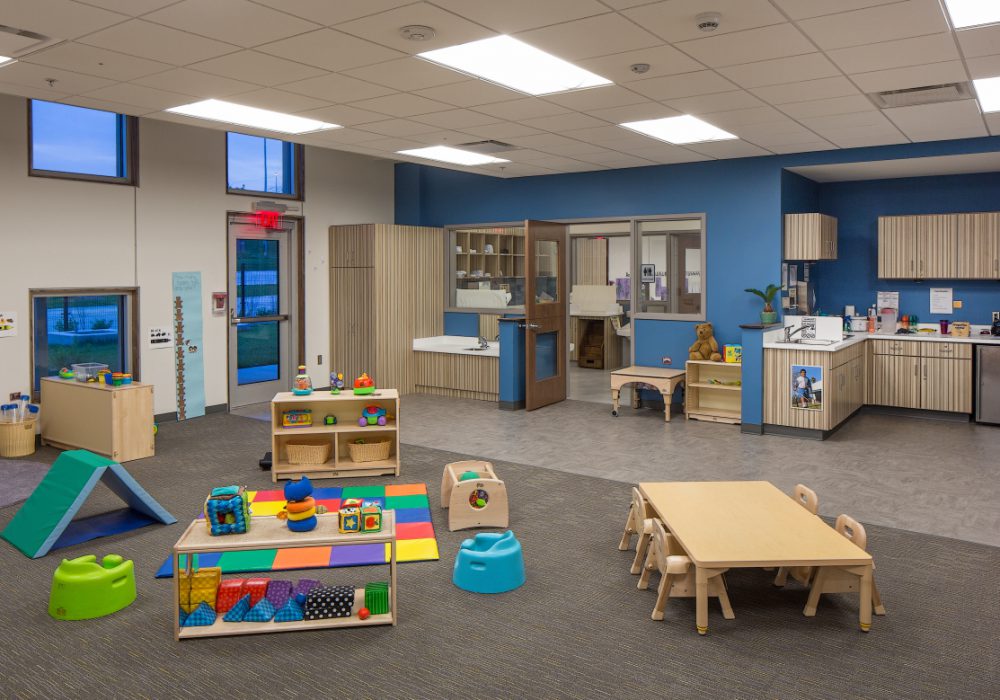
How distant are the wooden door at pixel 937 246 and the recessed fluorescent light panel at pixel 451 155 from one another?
14.7ft

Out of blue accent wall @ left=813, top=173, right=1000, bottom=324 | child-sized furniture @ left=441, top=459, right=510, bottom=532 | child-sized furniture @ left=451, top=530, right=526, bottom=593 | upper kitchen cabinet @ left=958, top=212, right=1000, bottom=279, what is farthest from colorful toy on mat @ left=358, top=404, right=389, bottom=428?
upper kitchen cabinet @ left=958, top=212, right=1000, bottom=279

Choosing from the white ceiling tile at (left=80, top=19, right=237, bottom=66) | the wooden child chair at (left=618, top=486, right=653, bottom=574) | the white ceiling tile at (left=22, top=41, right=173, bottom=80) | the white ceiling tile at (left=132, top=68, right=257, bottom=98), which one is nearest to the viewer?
the white ceiling tile at (left=80, top=19, right=237, bottom=66)

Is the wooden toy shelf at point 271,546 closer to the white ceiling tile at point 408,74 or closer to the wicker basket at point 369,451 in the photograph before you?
the wicker basket at point 369,451

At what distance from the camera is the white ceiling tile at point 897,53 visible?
426 centimetres

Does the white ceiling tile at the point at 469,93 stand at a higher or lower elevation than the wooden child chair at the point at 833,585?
Result: higher

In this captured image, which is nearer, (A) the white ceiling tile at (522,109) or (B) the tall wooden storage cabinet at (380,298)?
(A) the white ceiling tile at (522,109)

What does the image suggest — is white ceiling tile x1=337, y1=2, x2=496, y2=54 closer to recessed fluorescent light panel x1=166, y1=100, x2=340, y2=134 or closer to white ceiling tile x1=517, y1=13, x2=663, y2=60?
white ceiling tile x1=517, y1=13, x2=663, y2=60

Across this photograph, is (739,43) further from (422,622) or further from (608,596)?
(422,622)

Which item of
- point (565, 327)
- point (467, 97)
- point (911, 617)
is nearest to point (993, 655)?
point (911, 617)

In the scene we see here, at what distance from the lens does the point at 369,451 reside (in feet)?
20.4

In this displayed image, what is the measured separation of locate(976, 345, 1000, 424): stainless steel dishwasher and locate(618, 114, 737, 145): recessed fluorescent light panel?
346 centimetres

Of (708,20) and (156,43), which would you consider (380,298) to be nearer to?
(156,43)

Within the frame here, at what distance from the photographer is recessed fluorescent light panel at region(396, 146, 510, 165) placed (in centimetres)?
803

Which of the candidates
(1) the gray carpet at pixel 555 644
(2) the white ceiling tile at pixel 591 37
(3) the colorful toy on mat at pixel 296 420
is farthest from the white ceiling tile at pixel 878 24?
(3) the colorful toy on mat at pixel 296 420
